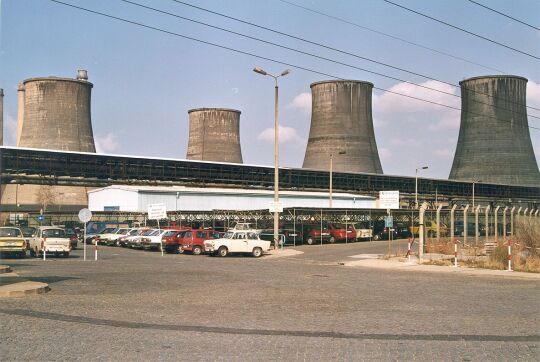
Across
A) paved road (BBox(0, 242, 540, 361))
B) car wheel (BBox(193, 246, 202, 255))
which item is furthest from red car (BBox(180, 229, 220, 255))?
paved road (BBox(0, 242, 540, 361))

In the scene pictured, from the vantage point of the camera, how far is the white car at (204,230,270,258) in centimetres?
3200


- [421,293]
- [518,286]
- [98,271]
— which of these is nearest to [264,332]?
[421,293]

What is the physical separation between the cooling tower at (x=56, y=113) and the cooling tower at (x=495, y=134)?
1639 inches

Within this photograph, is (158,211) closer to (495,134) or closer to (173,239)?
(173,239)

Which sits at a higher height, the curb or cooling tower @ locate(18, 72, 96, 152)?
cooling tower @ locate(18, 72, 96, 152)

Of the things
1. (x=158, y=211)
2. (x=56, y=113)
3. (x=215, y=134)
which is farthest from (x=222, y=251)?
(x=215, y=134)

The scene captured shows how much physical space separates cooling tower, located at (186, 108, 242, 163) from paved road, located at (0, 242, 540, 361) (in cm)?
5496

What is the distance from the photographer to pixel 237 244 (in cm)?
3244

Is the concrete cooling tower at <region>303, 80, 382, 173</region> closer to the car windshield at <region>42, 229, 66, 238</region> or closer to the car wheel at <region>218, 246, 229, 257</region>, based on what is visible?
the car wheel at <region>218, 246, 229, 257</region>

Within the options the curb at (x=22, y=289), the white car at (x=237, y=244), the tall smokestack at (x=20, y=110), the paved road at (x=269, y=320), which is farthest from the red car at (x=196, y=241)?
the tall smokestack at (x=20, y=110)

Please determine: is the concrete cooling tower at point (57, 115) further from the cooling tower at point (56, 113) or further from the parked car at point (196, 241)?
the parked car at point (196, 241)

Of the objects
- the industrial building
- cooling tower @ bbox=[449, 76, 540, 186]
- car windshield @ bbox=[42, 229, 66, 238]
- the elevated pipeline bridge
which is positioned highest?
cooling tower @ bbox=[449, 76, 540, 186]

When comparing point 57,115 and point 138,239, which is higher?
point 57,115

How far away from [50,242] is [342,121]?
40123 mm
